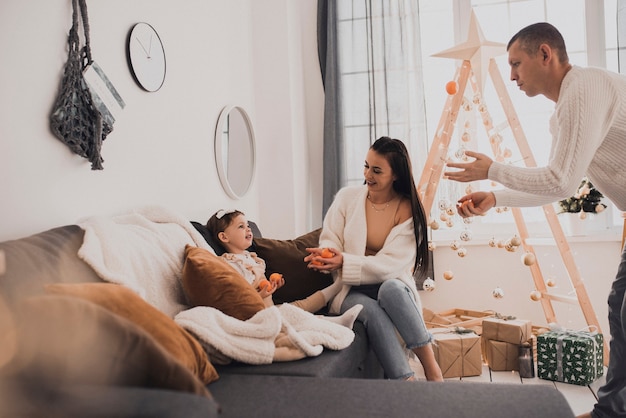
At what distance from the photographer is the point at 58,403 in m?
0.81

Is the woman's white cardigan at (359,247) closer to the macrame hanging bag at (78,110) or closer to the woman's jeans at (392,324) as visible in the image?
the woman's jeans at (392,324)

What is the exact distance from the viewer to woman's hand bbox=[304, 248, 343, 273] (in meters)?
2.40

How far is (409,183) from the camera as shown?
2615 mm

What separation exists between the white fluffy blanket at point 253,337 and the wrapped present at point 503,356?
5.19ft

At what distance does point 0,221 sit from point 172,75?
4.20 ft

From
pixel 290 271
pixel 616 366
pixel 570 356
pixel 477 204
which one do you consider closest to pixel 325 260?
pixel 290 271

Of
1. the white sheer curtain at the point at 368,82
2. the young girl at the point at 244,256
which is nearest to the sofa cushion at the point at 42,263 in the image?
the young girl at the point at 244,256

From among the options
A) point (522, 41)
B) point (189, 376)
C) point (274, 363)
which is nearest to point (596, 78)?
point (522, 41)

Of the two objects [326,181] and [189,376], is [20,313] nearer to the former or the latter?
[189,376]

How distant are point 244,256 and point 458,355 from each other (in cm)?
133

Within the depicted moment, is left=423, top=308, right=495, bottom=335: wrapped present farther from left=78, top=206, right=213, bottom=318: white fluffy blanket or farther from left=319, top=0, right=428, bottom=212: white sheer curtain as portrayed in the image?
left=78, top=206, right=213, bottom=318: white fluffy blanket

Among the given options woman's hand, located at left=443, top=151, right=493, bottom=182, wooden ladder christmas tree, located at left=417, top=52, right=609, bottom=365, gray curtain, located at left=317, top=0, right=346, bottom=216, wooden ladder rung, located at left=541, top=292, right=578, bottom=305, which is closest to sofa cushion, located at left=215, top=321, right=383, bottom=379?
woman's hand, located at left=443, top=151, right=493, bottom=182

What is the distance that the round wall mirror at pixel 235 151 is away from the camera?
3061 mm

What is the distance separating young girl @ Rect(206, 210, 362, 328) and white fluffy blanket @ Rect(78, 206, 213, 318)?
0.74 ft
